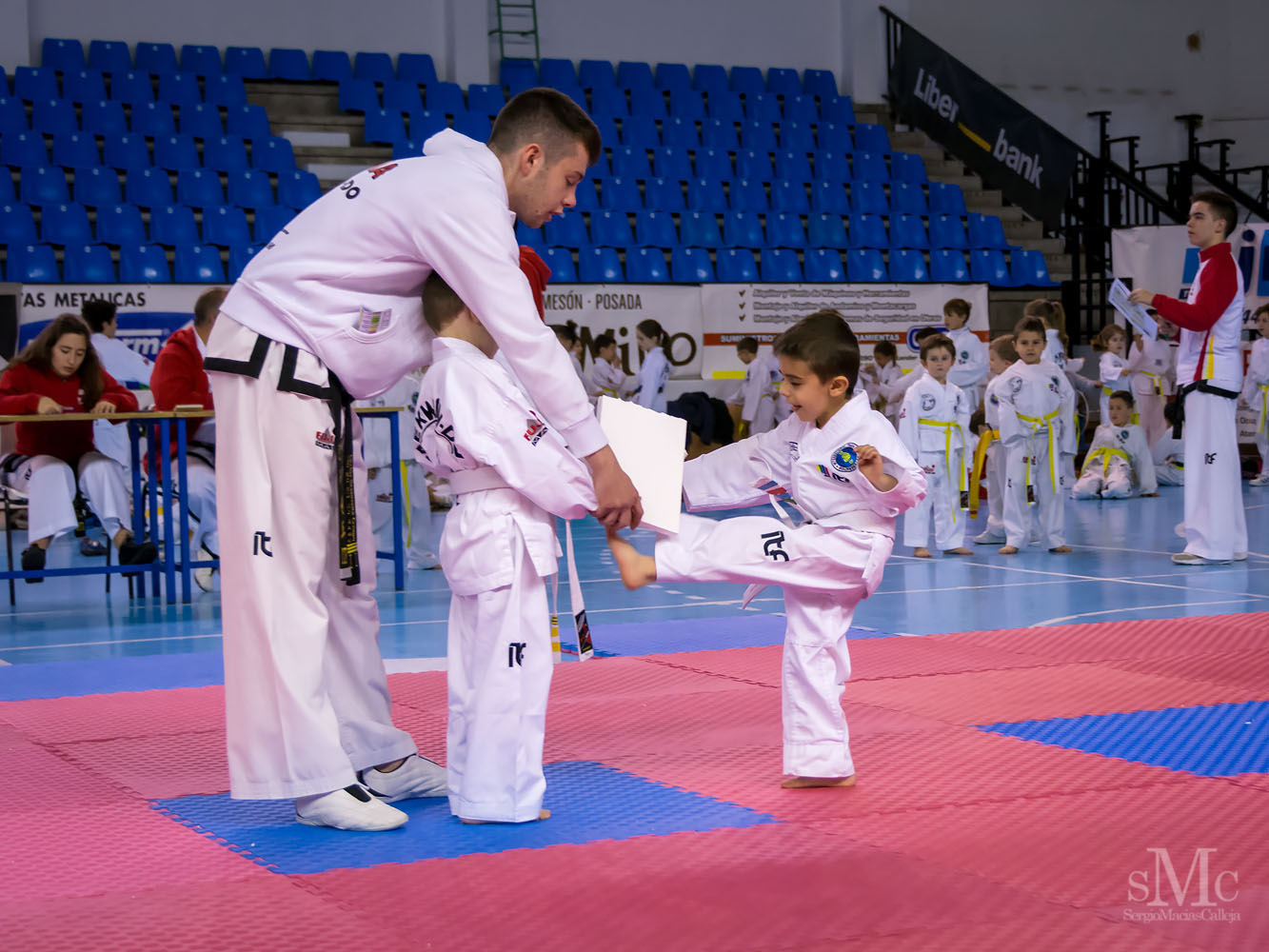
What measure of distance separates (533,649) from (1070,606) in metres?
4.08

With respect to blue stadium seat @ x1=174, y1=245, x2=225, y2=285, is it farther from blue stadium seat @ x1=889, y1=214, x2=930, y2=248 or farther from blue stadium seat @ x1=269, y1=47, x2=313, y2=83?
blue stadium seat @ x1=889, y1=214, x2=930, y2=248

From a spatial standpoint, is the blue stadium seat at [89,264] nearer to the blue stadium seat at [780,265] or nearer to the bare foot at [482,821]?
the blue stadium seat at [780,265]

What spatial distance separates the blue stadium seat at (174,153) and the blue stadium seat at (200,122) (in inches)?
10.1

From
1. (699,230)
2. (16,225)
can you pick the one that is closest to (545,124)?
(16,225)

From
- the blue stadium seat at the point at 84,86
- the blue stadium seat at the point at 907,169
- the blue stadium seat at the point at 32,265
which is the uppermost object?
the blue stadium seat at the point at 84,86

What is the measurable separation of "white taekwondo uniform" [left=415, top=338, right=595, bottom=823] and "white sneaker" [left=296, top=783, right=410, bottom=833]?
14 centimetres

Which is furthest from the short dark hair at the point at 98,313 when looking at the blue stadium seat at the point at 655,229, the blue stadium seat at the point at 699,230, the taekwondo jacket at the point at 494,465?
the blue stadium seat at the point at 699,230

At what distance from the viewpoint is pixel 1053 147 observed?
56.6 feet

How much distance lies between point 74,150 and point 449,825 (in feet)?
40.9

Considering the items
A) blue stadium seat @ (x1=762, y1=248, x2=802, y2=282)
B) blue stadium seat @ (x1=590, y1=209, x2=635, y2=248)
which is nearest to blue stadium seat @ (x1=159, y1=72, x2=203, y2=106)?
blue stadium seat @ (x1=590, y1=209, x2=635, y2=248)

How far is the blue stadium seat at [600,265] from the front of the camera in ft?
48.1

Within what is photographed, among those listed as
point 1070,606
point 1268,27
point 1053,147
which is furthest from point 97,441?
point 1268,27

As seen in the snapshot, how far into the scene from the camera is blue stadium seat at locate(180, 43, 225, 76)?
15.2m

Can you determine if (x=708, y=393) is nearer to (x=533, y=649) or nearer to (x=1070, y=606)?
(x=1070, y=606)
